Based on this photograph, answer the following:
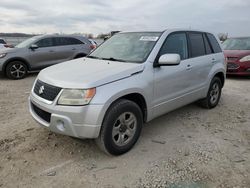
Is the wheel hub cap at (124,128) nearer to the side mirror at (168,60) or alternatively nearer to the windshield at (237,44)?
the side mirror at (168,60)

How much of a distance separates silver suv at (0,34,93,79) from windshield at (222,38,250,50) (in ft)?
18.5

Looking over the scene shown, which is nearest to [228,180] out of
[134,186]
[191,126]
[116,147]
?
[134,186]

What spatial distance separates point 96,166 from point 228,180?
1619mm

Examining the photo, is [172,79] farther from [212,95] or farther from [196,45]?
[212,95]

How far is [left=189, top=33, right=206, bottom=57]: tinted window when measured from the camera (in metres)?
5.06

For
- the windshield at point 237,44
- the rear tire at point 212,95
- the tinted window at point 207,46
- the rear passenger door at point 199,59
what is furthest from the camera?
the windshield at point 237,44

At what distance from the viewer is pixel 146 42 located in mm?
4363

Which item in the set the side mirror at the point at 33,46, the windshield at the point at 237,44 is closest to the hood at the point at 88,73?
the side mirror at the point at 33,46

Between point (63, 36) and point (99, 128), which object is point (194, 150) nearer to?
point (99, 128)

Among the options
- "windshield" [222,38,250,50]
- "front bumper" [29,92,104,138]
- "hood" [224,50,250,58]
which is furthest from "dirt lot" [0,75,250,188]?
"windshield" [222,38,250,50]

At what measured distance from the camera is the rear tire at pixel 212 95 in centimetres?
567

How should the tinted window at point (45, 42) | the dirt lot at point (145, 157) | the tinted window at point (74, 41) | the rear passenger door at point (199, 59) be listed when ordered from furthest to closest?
1. the tinted window at point (74, 41)
2. the tinted window at point (45, 42)
3. the rear passenger door at point (199, 59)
4. the dirt lot at point (145, 157)

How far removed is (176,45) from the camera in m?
4.66

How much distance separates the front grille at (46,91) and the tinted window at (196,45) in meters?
2.73
